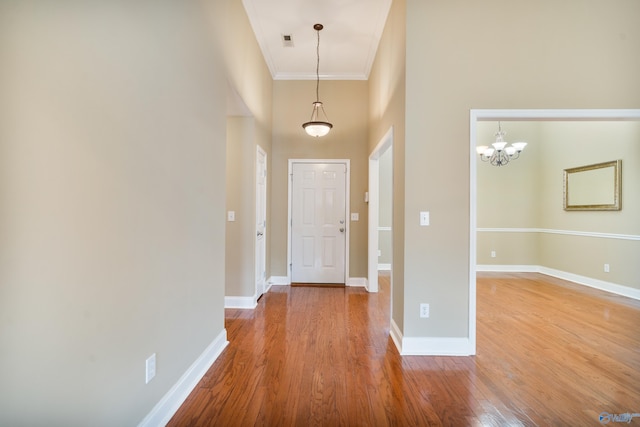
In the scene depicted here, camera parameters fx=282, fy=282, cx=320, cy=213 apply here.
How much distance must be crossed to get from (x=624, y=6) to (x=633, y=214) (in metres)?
3.20

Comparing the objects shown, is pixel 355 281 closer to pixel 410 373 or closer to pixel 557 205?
pixel 410 373

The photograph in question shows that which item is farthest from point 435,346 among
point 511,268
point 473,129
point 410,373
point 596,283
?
point 511,268

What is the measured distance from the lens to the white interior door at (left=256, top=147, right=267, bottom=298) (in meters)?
3.82

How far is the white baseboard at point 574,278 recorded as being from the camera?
13.6ft

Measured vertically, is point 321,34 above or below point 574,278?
above

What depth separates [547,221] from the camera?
5652 millimetres

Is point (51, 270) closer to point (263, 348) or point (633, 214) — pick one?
point (263, 348)

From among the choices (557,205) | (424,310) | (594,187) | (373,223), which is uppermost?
(594,187)

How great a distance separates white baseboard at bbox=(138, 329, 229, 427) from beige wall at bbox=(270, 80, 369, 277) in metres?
2.42

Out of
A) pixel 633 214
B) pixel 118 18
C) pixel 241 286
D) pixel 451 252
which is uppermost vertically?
pixel 118 18

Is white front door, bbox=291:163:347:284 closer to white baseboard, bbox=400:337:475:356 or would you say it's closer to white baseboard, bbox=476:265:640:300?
white baseboard, bbox=400:337:475:356

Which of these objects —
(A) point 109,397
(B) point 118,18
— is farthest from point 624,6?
(A) point 109,397

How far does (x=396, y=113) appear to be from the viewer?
2.74 m

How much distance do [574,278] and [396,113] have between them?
16.1 feet
